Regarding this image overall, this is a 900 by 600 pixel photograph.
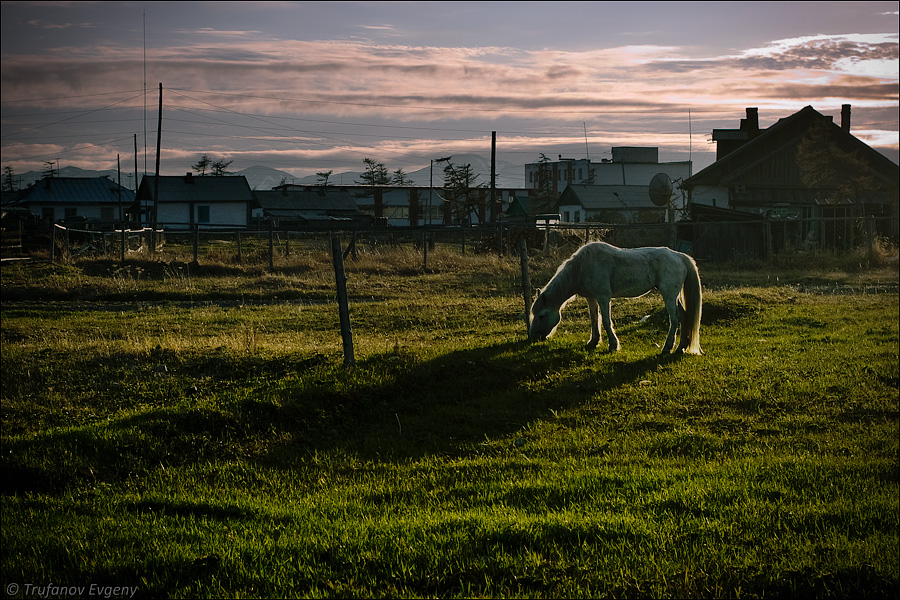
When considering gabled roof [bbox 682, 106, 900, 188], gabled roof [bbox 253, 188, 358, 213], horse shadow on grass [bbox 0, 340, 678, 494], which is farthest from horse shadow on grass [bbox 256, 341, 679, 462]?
gabled roof [bbox 253, 188, 358, 213]

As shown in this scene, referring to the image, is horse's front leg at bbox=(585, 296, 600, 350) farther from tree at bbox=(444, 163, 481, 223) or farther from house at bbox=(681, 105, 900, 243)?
tree at bbox=(444, 163, 481, 223)

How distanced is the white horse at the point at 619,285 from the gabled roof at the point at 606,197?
55.4 meters

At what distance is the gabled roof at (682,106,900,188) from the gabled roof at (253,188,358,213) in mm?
43153

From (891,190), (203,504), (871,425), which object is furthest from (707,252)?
(203,504)

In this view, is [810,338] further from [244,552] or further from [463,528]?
[244,552]

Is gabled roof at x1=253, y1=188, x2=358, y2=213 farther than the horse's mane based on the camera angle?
Yes

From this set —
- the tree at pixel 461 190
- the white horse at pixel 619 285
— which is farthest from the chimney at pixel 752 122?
the white horse at pixel 619 285

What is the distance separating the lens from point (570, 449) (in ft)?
25.0

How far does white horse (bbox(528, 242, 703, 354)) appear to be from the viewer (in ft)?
40.5

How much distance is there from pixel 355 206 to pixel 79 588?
75.2 metres

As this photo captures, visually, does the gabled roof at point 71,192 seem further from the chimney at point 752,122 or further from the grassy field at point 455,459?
the grassy field at point 455,459

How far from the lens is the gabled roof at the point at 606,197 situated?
224 ft

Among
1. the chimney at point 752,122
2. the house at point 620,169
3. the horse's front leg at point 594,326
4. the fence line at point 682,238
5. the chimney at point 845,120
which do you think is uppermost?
the house at point 620,169

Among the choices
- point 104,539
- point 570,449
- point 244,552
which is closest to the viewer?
point 244,552
